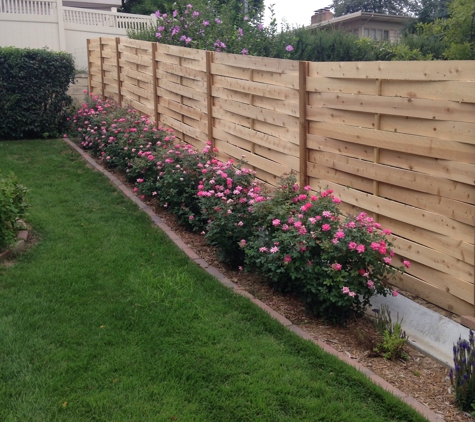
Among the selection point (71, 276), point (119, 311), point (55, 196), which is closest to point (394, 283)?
point (119, 311)

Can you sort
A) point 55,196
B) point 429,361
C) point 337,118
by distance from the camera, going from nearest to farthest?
1. point 429,361
2. point 337,118
3. point 55,196

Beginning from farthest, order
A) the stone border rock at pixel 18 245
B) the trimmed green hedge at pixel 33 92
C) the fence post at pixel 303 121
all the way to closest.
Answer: the trimmed green hedge at pixel 33 92 < the fence post at pixel 303 121 < the stone border rock at pixel 18 245

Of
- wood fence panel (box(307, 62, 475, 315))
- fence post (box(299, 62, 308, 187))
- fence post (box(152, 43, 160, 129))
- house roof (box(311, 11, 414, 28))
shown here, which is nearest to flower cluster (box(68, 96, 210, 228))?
fence post (box(152, 43, 160, 129))

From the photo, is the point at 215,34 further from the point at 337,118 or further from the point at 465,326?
the point at 465,326

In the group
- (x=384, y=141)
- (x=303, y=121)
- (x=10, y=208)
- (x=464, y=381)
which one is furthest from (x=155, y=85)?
(x=464, y=381)

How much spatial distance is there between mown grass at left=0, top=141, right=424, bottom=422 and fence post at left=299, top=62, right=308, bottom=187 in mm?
1475

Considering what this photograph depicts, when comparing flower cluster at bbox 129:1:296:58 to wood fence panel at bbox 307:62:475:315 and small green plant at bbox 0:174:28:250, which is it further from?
wood fence panel at bbox 307:62:475:315

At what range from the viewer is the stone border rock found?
6070 millimetres

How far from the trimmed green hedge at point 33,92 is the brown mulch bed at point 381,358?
7612 millimetres

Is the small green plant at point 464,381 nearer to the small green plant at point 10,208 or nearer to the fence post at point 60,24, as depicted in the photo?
the small green plant at point 10,208

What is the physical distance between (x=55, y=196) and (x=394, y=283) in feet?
15.7

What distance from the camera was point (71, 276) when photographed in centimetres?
568

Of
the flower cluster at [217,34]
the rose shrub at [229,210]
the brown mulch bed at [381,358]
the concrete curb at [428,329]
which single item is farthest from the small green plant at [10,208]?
the flower cluster at [217,34]

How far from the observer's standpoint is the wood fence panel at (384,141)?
15.4ft
